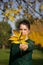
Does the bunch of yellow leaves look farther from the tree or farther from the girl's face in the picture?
the tree

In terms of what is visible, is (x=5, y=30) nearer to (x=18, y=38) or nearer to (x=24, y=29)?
(x=24, y=29)

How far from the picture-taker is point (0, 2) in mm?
3240

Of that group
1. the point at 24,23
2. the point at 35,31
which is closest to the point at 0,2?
the point at 24,23

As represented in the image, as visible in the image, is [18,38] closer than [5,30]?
Yes

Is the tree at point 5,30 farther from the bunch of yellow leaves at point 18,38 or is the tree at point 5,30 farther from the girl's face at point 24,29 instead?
the bunch of yellow leaves at point 18,38

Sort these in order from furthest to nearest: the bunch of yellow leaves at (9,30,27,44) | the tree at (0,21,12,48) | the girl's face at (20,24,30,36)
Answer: the tree at (0,21,12,48), the girl's face at (20,24,30,36), the bunch of yellow leaves at (9,30,27,44)

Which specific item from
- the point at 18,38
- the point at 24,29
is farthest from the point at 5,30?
the point at 18,38

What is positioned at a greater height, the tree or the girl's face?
the girl's face

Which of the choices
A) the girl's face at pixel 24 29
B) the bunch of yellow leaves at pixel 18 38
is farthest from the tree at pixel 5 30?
the bunch of yellow leaves at pixel 18 38

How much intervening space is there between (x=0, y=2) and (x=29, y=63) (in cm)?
98

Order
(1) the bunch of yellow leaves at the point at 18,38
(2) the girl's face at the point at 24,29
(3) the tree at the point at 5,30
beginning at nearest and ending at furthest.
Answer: (1) the bunch of yellow leaves at the point at 18,38 < (2) the girl's face at the point at 24,29 < (3) the tree at the point at 5,30

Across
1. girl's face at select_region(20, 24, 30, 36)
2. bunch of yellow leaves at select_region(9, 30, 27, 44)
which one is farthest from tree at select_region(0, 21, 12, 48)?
bunch of yellow leaves at select_region(9, 30, 27, 44)

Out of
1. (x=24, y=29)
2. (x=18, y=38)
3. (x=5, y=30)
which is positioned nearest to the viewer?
(x=18, y=38)

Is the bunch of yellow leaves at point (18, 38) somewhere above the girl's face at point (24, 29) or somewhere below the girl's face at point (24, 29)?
Result: below
